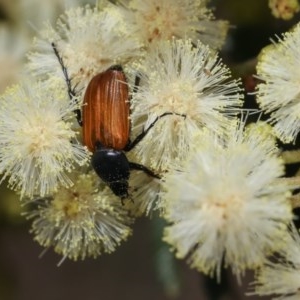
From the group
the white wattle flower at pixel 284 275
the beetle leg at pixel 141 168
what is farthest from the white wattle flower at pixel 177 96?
the white wattle flower at pixel 284 275

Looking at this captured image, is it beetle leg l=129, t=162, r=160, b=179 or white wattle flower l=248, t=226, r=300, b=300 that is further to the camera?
beetle leg l=129, t=162, r=160, b=179

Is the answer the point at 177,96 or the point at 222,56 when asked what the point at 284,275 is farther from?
the point at 222,56

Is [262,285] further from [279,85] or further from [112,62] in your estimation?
[112,62]

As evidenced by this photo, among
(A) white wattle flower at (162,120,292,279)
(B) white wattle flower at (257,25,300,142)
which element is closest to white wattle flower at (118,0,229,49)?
(B) white wattle flower at (257,25,300,142)

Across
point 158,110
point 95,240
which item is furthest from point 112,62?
point 95,240

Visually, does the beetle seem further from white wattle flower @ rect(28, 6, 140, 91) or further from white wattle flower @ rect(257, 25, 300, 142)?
white wattle flower @ rect(257, 25, 300, 142)

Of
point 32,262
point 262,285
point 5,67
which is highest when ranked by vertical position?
point 5,67

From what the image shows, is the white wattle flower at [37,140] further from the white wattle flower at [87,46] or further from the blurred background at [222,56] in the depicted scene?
the blurred background at [222,56]
